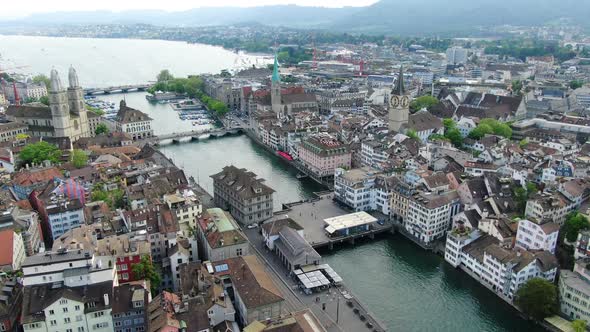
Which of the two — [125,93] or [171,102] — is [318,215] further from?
[125,93]

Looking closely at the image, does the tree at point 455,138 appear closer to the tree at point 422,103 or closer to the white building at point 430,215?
the tree at point 422,103

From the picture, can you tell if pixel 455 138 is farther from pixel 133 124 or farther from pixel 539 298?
pixel 133 124

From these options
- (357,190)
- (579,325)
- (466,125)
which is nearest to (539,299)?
(579,325)

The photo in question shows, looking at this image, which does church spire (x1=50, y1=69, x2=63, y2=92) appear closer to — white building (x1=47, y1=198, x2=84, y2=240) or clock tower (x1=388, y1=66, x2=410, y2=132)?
white building (x1=47, y1=198, x2=84, y2=240)

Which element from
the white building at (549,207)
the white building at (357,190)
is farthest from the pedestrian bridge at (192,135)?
the white building at (549,207)

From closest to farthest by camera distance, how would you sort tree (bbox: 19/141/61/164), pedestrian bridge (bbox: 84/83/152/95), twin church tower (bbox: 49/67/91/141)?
tree (bbox: 19/141/61/164) < twin church tower (bbox: 49/67/91/141) < pedestrian bridge (bbox: 84/83/152/95)

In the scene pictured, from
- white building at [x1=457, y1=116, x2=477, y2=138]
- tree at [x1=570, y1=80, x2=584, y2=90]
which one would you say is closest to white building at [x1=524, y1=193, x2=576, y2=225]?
white building at [x1=457, y1=116, x2=477, y2=138]
